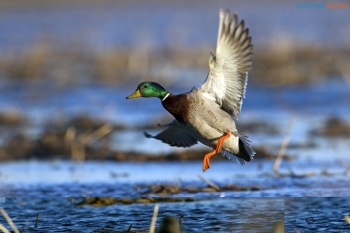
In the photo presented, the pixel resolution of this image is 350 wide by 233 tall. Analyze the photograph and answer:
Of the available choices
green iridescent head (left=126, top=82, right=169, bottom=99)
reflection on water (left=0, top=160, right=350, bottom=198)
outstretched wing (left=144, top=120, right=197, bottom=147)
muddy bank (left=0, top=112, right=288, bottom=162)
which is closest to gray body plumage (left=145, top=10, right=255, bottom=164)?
green iridescent head (left=126, top=82, right=169, bottom=99)

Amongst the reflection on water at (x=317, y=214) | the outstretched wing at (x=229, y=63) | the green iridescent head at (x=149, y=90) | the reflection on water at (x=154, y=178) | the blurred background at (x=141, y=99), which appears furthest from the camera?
the blurred background at (x=141, y=99)

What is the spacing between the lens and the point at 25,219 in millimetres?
5785

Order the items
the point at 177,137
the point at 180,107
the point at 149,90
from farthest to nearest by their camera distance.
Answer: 1. the point at 177,137
2. the point at 149,90
3. the point at 180,107

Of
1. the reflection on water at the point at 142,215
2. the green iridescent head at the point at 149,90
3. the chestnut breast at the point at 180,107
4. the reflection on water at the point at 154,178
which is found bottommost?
the reflection on water at the point at 142,215

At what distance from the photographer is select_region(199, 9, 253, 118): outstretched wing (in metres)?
6.22

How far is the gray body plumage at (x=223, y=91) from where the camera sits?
625cm

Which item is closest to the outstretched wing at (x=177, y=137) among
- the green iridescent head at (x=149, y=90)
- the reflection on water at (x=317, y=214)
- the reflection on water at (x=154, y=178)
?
the reflection on water at (x=154, y=178)

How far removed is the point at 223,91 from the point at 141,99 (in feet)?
22.7

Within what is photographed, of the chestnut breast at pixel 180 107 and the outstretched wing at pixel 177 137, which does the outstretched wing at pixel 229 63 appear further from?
the outstretched wing at pixel 177 137

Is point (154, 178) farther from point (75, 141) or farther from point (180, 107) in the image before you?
point (75, 141)

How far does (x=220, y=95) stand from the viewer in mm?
6414

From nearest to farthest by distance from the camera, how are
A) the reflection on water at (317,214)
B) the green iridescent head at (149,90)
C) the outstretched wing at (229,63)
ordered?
the reflection on water at (317,214)
the outstretched wing at (229,63)
the green iridescent head at (149,90)

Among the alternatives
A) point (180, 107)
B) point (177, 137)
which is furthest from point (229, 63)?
point (177, 137)

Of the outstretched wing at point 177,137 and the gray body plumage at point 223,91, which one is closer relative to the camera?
the gray body plumage at point 223,91
